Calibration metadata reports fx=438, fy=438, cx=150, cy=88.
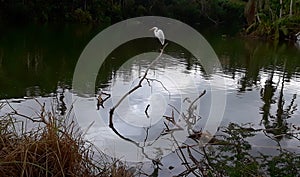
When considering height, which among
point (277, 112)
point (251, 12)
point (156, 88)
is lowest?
point (277, 112)

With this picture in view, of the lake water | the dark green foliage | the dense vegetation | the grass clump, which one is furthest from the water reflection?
the dark green foliage

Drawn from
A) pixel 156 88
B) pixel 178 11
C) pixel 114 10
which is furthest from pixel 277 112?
pixel 178 11

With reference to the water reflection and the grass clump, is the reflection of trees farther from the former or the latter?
the grass clump

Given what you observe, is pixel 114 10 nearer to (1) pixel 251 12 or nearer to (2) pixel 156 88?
(1) pixel 251 12

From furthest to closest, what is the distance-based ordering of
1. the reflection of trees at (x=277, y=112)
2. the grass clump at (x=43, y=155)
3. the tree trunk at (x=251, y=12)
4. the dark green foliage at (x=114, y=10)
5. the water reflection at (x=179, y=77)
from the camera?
the dark green foliage at (x=114, y=10)
the tree trunk at (x=251, y=12)
the water reflection at (x=179, y=77)
the reflection of trees at (x=277, y=112)
the grass clump at (x=43, y=155)

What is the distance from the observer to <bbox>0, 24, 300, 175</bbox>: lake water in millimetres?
5982

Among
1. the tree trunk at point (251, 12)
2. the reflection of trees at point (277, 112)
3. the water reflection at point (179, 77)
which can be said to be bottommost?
the reflection of trees at point (277, 112)

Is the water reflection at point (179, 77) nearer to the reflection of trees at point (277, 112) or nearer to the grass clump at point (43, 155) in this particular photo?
the reflection of trees at point (277, 112)

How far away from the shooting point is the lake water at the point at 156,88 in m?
5.98

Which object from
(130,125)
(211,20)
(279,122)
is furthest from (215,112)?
(211,20)

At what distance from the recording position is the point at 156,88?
8305 millimetres

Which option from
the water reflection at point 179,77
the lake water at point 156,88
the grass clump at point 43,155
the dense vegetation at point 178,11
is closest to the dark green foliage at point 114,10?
the dense vegetation at point 178,11

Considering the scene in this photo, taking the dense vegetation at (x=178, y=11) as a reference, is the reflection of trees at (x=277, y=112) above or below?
below

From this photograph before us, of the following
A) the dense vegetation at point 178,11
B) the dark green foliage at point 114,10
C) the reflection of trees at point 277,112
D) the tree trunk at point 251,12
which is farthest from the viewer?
the dark green foliage at point 114,10
